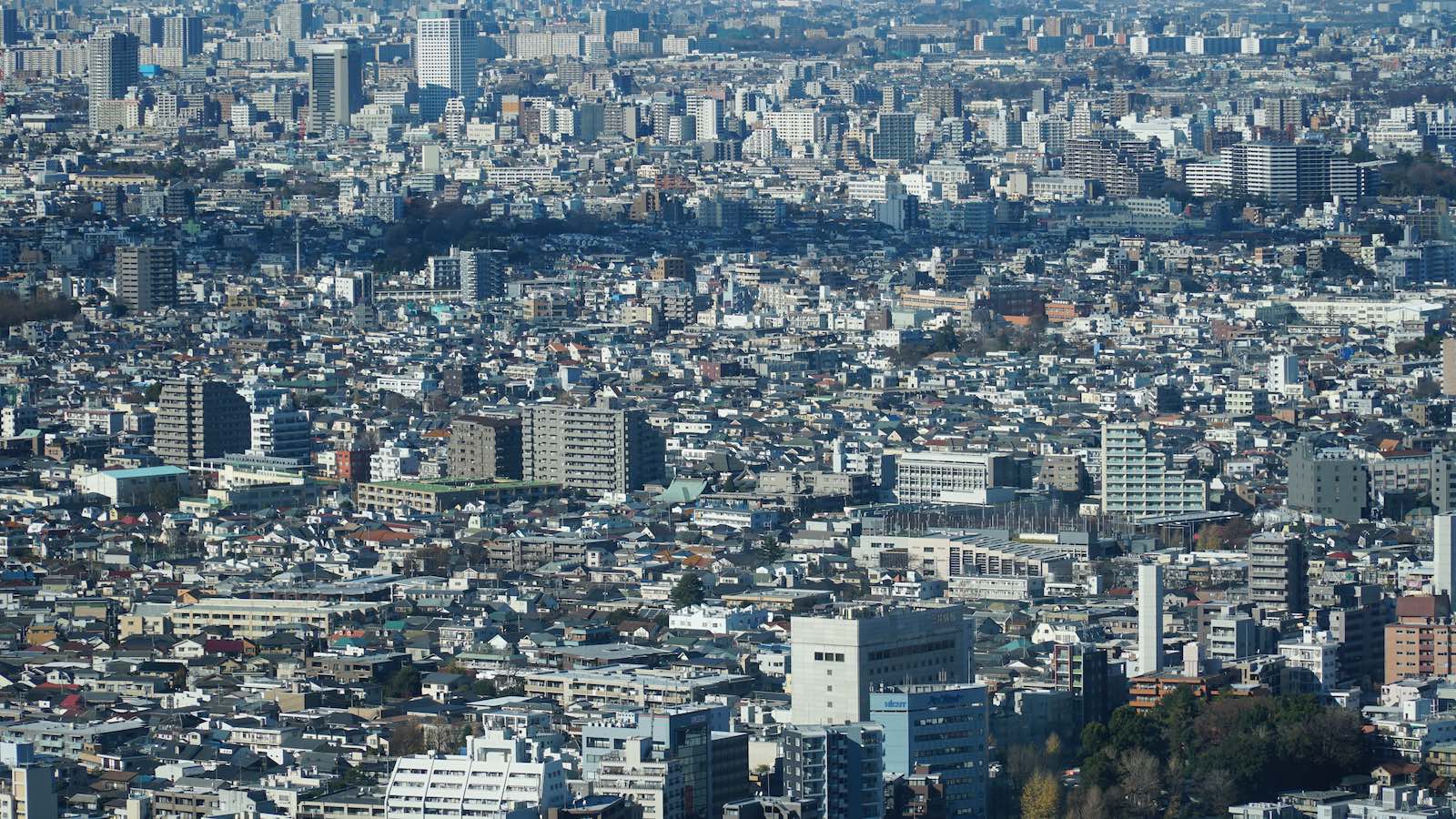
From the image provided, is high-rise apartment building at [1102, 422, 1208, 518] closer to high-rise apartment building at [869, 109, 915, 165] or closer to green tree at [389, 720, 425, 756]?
green tree at [389, 720, 425, 756]

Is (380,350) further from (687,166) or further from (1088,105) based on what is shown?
(1088,105)

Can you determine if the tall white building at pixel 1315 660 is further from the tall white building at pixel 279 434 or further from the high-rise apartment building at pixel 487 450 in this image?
the tall white building at pixel 279 434

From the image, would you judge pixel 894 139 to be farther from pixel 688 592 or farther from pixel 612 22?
pixel 688 592

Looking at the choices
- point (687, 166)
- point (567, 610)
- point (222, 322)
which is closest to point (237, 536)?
point (567, 610)

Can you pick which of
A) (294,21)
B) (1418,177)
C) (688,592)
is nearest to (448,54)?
(294,21)

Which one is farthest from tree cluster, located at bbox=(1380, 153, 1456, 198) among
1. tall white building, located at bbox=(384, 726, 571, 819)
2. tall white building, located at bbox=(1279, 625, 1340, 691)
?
tall white building, located at bbox=(384, 726, 571, 819)

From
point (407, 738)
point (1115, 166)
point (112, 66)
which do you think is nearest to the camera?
point (407, 738)

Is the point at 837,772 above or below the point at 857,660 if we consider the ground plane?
below
